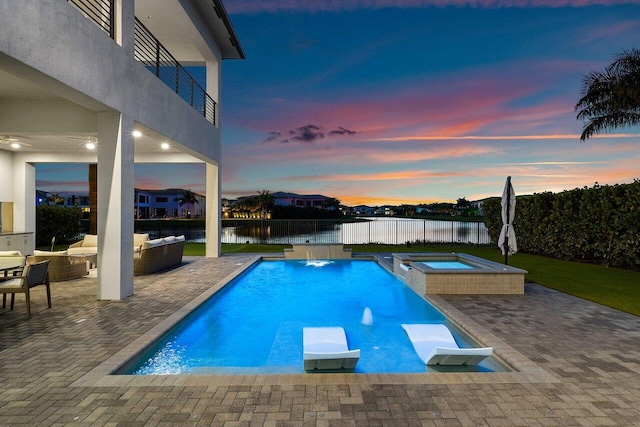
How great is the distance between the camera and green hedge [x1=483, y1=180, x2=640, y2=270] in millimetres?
10391

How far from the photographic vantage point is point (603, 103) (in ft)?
49.0

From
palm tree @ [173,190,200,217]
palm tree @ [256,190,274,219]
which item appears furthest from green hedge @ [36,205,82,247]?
palm tree @ [173,190,200,217]

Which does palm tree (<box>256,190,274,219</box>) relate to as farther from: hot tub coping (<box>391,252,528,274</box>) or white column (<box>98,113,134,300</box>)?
white column (<box>98,113,134,300</box>)

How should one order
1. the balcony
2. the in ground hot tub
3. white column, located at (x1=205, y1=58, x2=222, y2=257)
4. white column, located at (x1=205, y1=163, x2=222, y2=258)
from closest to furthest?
the balcony → the in ground hot tub → white column, located at (x1=205, y1=58, x2=222, y2=257) → white column, located at (x1=205, y1=163, x2=222, y2=258)

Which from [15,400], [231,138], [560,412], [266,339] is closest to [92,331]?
[15,400]

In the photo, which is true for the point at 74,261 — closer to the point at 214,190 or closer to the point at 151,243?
the point at 151,243

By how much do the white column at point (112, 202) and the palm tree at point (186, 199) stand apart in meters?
77.8

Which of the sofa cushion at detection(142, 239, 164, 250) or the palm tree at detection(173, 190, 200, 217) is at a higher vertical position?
the palm tree at detection(173, 190, 200, 217)

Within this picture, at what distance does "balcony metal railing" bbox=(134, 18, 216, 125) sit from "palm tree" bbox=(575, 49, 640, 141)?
1568 centimetres

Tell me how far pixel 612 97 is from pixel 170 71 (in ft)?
55.9

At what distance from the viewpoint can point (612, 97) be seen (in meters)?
14.4

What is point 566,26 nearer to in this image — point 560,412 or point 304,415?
point 560,412

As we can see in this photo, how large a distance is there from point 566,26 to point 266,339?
18.7m

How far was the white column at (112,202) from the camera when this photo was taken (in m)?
6.56
